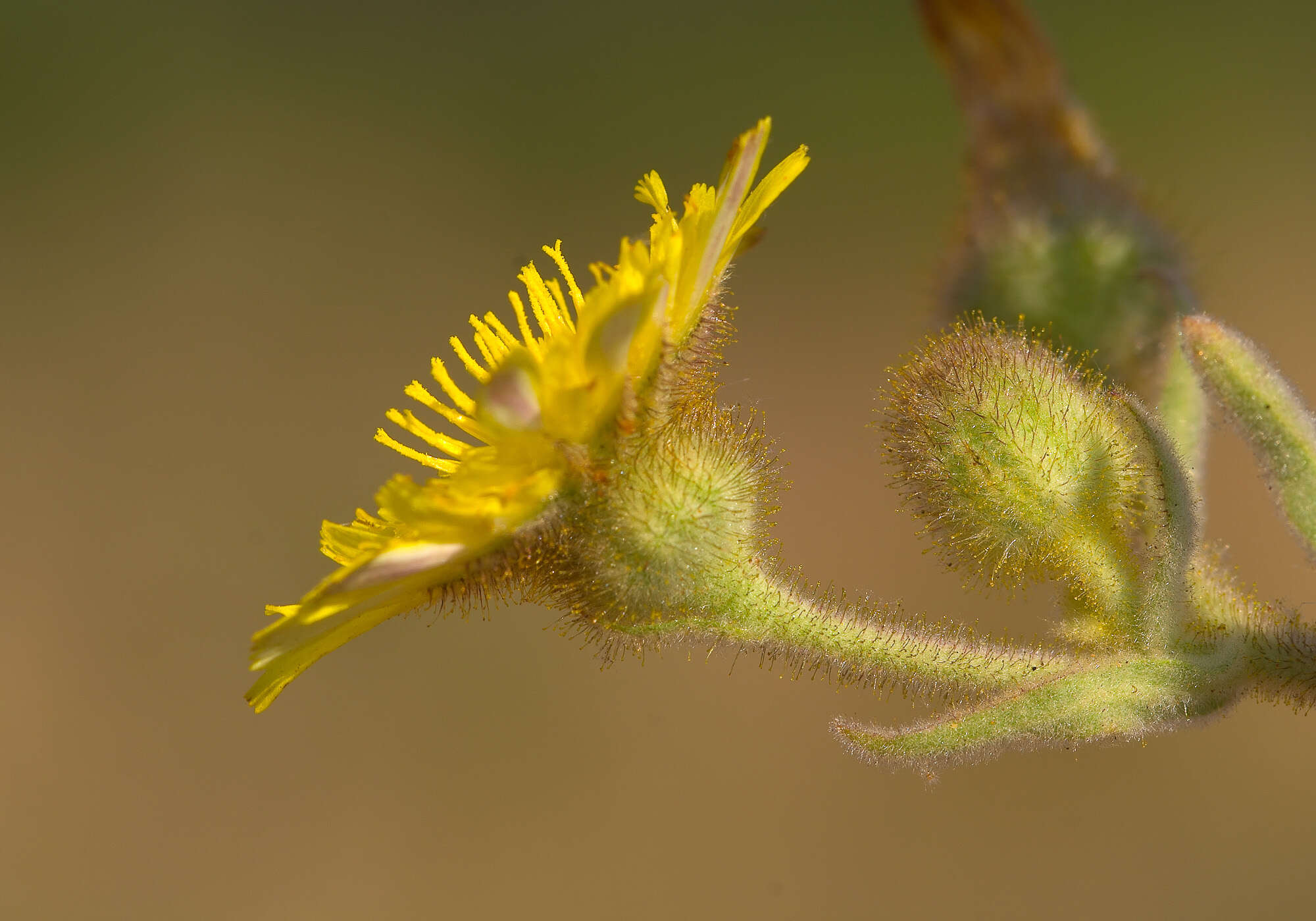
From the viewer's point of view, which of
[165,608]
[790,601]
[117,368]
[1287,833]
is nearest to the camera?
[790,601]

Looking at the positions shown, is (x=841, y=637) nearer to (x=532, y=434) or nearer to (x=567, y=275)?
(x=532, y=434)

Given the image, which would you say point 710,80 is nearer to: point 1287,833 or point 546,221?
point 546,221

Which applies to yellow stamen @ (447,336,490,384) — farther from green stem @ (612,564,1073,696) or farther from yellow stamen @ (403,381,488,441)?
green stem @ (612,564,1073,696)

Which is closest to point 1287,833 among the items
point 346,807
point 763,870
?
point 763,870

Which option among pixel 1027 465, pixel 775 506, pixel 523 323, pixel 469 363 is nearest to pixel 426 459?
pixel 469 363

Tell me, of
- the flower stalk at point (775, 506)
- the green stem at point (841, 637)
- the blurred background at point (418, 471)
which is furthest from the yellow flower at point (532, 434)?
the blurred background at point (418, 471)

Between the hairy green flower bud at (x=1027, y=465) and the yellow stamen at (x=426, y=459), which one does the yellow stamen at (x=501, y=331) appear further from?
the hairy green flower bud at (x=1027, y=465)

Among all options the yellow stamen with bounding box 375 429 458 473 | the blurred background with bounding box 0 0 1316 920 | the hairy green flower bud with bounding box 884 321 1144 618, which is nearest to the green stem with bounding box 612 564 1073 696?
the hairy green flower bud with bounding box 884 321 1144 618
